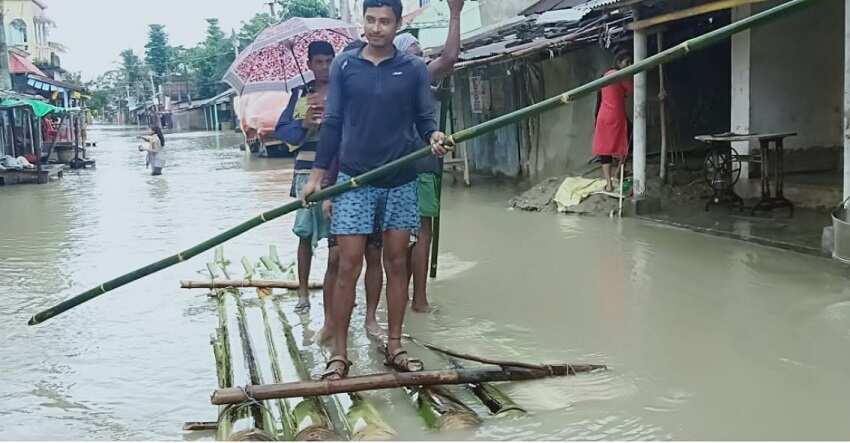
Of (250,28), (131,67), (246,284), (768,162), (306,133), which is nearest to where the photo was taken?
(306,133)

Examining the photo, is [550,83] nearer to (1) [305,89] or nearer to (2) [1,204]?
(1) [305,89]

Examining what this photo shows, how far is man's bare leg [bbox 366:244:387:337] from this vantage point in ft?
14.8

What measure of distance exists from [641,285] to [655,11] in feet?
13.6

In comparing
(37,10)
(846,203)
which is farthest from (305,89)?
(37,10)

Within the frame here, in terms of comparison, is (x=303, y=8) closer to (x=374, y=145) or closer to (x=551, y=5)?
(x=551, y=5)

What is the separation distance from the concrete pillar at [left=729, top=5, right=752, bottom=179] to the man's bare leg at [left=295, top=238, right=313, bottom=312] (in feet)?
18.4

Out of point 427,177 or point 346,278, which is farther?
point 427,177

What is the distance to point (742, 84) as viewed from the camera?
9328 mm

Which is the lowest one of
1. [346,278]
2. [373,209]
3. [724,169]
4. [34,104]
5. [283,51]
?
[346,278]

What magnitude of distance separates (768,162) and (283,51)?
487cm

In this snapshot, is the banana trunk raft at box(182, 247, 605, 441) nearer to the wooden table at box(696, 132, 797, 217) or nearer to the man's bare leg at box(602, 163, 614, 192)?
the wooden table at box(696, 132, 797, 217)

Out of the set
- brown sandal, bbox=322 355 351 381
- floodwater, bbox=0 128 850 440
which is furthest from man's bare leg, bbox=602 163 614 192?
brown sandal, bbox=322 355 351 381

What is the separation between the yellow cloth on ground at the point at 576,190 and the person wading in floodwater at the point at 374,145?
20.9 ft

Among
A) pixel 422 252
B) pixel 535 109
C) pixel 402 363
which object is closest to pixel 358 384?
pixel 402 363
